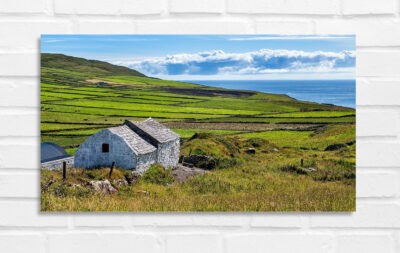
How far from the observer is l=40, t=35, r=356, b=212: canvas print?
3414 mm

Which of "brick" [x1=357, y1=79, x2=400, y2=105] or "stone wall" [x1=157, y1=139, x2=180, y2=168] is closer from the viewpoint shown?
"brick" [x1=357, y1=79, x2=400, y2=105]

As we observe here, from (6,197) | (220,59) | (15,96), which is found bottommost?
(6,197)

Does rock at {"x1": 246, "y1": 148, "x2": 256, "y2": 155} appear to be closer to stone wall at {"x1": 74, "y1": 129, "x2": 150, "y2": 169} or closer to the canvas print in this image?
the canvas print

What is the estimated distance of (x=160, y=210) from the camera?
3422 millimetres
